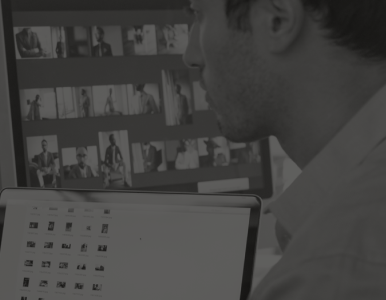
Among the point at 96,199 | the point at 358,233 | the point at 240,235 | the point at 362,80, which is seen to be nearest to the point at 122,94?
the point at 96,199

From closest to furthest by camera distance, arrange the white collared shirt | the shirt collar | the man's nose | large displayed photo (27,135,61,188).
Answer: the white collared shirt, the shirt collar, the man's nose, large displayed photo (27,135,61,188)

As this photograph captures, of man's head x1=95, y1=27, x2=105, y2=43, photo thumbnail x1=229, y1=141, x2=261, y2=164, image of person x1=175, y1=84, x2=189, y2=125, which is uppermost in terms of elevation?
man's head x1=95, y1=27, x2=105, y2=43

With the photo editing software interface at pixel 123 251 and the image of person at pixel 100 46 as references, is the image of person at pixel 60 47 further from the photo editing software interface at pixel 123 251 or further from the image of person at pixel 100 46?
the photo editing software interface at pixel 123 251

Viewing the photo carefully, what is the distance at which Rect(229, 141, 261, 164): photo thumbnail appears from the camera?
1038 millimetres

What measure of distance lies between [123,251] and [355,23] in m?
0.37

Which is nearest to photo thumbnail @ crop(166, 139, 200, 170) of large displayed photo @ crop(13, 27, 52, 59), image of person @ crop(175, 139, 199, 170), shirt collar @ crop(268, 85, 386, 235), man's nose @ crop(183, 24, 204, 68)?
image of person @ crop(175, 139, 199, 170)

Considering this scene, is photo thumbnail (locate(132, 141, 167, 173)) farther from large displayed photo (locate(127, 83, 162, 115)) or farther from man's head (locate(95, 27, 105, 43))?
man's head (locate(95, 27, 105, 43))

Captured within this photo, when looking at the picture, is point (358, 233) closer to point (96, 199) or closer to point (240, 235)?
Answer: point (240, 235)

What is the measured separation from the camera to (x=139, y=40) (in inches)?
39.3

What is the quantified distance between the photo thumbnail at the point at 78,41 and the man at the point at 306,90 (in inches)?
14.7

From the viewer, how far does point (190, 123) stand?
1016 mm

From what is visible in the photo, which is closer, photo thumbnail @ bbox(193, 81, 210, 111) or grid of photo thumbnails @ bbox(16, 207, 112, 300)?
grid of photo thumbnails @ bbox(16, 207, 112, 300)

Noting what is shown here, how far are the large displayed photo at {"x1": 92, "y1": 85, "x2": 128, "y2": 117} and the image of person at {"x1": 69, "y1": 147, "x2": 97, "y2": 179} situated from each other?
0.06m

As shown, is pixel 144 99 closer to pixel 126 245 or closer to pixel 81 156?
pixel 81 156
